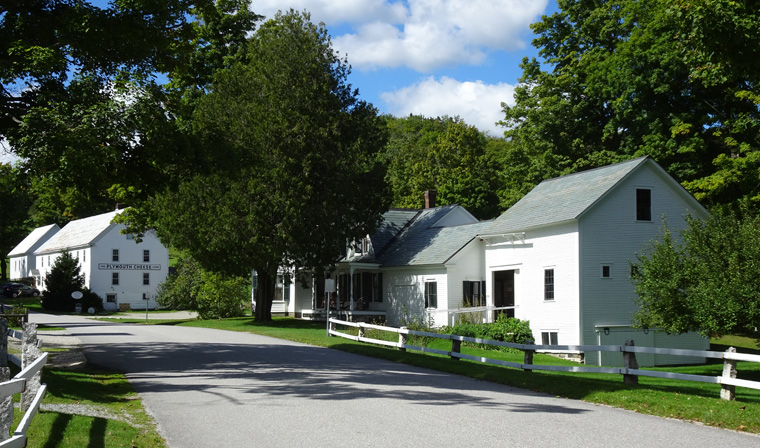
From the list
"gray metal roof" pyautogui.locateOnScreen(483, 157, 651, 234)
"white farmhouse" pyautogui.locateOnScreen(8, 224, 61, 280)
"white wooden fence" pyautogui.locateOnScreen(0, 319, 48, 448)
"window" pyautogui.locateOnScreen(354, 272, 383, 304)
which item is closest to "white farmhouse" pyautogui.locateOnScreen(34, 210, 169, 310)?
"white farmhouse" pyautogui.locateOnScreen(8, 224, 61, 280)

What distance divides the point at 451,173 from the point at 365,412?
58372 mm

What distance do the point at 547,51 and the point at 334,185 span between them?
18.6 metres

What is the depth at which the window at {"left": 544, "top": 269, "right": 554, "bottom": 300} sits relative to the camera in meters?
33.0

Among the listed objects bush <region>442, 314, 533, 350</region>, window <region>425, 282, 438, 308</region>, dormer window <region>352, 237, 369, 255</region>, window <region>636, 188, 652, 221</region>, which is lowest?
bush <region>442, 314, 533, 350</region>

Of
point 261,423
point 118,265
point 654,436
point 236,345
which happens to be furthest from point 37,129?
point 118,265

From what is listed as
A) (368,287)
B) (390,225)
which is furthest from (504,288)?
(390,225)

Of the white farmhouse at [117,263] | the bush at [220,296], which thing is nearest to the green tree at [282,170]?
the bush at [220,296]

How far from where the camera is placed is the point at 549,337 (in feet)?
108

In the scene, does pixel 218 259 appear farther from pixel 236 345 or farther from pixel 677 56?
pixel 677 56

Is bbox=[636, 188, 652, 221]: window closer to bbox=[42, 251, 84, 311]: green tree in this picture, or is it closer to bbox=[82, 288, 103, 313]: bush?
bbox=[82, 288, 103, 313]: bush

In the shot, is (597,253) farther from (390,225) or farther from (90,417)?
(90,417)

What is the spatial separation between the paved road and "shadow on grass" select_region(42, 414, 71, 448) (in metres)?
1.32

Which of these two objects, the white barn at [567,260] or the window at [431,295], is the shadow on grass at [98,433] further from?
the window at [431,295]

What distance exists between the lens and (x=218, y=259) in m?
38.5
